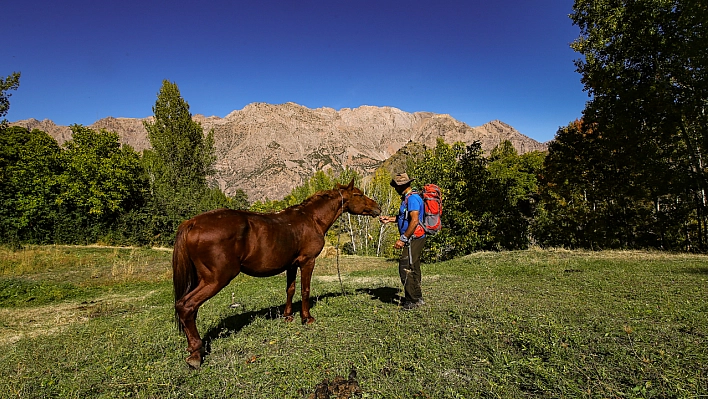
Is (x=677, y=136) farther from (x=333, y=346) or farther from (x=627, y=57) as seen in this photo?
(x=333, y=346)

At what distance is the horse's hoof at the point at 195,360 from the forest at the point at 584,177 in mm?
12453

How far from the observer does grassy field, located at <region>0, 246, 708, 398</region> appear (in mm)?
3410

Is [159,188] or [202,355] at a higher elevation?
[159,188]

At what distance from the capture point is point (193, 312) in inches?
179

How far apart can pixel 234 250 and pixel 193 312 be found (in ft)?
3.13

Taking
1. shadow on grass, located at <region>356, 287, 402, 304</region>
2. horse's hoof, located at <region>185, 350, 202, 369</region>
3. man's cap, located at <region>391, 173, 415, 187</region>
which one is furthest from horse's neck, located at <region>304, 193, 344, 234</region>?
horse's hoof, located at <region>185, 350, 202, 369</region>

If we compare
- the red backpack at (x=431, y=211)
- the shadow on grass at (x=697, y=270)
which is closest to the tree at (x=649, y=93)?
the shadow on grass at (x=697, y=270)

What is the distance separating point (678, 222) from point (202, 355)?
894 inches

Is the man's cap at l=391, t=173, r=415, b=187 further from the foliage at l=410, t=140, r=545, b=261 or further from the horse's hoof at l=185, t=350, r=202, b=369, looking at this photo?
the foliage at l=410, t=140, r=545, b=261

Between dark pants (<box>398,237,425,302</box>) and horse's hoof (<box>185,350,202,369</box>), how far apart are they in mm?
3674

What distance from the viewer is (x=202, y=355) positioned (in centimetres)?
450

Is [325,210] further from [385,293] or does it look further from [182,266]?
[385,293]

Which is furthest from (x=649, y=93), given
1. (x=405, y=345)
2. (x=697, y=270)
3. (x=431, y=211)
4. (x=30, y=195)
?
(x=30, y=195)

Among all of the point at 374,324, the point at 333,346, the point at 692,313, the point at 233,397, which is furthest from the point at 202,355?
the point at 692,313
